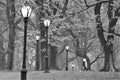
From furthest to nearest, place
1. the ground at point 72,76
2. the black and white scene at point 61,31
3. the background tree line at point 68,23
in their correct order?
the background tree line at point 68,23 → the black and white scene at point 61,31 → the ground at point 72,76

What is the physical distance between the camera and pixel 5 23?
35.1 meters

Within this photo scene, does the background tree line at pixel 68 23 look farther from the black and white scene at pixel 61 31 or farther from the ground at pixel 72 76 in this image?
the ground at pixel 72 76

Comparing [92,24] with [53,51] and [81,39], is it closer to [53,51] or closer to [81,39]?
[53,51]

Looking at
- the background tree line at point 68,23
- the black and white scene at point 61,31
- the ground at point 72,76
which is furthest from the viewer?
the background tree line at point 68,23

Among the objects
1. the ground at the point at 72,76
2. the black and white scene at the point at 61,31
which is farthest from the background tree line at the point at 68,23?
the ground at the point at 72,76

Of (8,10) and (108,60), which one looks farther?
(8,10)

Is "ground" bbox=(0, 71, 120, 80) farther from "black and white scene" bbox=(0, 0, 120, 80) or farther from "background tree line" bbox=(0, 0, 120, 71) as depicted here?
"background tree line" bbox=(0, 0, 120, 71)

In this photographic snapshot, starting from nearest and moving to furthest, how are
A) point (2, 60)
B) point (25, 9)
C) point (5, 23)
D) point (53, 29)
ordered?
point (25, 9), point (53, 29), point (5, 23), point (2, 60)

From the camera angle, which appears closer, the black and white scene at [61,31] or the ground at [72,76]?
the ground at [72,76]

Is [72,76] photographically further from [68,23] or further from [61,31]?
[61,31]

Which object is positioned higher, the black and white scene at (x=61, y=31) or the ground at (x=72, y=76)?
the black and white scene at (x=61, y=31)

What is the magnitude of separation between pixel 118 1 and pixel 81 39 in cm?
2013

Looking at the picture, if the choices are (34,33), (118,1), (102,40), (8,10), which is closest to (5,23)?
(8,10)

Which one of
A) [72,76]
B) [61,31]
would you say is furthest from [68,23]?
[72,76]
